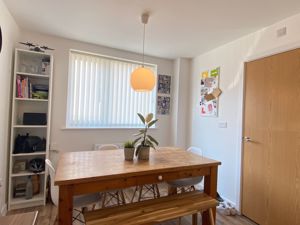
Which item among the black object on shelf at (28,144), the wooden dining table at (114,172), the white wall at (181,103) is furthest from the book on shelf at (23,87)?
the white wall at (181,103)

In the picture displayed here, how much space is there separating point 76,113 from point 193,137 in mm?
2222

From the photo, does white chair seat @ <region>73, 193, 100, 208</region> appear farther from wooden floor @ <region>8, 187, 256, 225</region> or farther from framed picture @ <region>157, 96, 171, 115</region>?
framed picture @ <region>157, 96, 171, 115</region>

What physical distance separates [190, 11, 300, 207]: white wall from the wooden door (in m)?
0.11

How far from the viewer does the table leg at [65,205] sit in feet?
4.67

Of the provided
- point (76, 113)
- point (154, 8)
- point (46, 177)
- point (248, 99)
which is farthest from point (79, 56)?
point (248, 99)

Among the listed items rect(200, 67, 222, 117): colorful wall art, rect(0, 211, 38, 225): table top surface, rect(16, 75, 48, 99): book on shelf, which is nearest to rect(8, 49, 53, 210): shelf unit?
rect(16, 75, 48, 99): book on shelf

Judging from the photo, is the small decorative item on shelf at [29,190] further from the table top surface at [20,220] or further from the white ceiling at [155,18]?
the white ceiling at [155,18]

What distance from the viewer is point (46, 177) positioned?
2.60m

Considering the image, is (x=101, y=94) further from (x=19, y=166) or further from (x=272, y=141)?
(x=272, y=141)

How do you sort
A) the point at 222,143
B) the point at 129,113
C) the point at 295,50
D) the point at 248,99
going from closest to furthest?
the point at 295,50
the point at 248,99
the point at 222,143
the point at 129,113

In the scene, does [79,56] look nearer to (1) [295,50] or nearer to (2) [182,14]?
(2) [182,14]

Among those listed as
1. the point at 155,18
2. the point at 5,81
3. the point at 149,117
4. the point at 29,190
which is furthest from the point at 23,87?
the point at 155,18

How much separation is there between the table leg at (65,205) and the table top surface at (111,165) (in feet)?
0.27

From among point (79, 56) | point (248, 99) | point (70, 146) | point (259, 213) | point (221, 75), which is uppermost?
point (79, 56)
